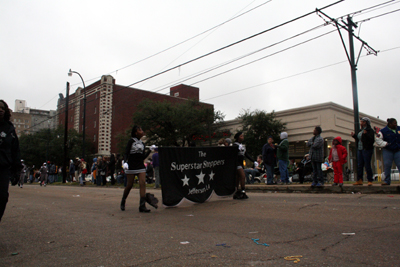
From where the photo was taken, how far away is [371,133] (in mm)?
9195

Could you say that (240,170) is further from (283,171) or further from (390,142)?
(283,171)

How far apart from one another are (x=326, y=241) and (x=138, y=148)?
14.4 ft

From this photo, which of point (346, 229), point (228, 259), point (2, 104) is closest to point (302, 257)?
point (228, 259)

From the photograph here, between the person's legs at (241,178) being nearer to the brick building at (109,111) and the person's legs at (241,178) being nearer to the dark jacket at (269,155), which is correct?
the dark jacket at (269,155)

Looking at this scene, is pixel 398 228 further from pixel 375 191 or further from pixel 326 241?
pixel 375 191

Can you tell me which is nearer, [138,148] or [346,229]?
[346,229]

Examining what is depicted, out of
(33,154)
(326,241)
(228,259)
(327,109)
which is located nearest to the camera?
(228,259)

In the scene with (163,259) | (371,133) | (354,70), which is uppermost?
(354,70)

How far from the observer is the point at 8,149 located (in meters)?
3.94

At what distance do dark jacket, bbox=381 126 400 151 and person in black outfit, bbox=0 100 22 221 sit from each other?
28.2 ft

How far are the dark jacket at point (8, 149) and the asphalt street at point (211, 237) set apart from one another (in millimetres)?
1012

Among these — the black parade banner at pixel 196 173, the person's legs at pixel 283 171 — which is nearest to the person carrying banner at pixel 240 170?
the black parade banner at pixel 196 173

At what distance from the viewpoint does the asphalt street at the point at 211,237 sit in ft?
10.8

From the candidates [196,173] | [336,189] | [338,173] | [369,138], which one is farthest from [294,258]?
[338,173]
